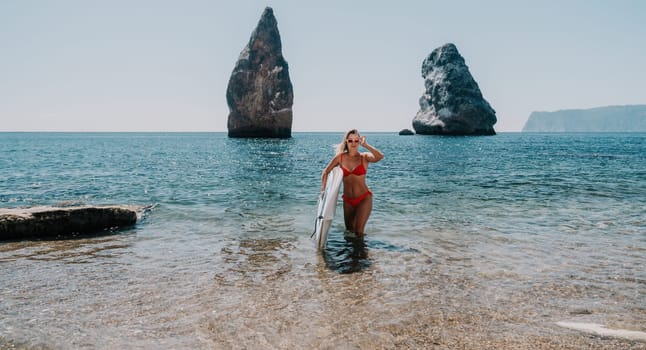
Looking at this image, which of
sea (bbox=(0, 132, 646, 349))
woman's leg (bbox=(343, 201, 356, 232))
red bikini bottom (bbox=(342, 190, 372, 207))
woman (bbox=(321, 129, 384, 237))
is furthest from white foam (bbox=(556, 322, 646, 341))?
woman's leg (bbox=(343, 201, 356, 232))

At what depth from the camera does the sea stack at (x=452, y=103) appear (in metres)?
126

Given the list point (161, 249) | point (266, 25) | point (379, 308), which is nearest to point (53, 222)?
point (161, 249)

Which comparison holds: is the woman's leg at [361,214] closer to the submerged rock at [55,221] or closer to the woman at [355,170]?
the woman at [355,170]

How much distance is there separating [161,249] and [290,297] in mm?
3944

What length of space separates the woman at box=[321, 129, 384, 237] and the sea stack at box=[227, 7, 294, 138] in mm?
93488

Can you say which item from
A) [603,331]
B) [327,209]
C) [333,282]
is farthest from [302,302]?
[603,331]

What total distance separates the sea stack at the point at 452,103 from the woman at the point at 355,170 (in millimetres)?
121640

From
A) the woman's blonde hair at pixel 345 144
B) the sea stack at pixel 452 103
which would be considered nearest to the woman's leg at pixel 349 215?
the woman's blonde hair at pixel 345 144

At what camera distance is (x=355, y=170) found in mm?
9594

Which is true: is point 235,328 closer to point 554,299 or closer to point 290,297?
point 290,297

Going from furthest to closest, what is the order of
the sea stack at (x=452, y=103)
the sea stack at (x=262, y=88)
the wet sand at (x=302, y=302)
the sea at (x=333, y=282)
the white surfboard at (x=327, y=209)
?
the sea stack at (x=452, y=103) → the sea stack at (x=262, y=88) → the white surfboard at (x=327, y=209) → the sea at (x=333, y=282) → the wet sand at (x=302, y=302)

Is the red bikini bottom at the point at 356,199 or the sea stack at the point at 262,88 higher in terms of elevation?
the sea stack at the point at 262,88

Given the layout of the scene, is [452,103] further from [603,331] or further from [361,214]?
A: [603,331]

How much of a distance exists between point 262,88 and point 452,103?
54923 mm
